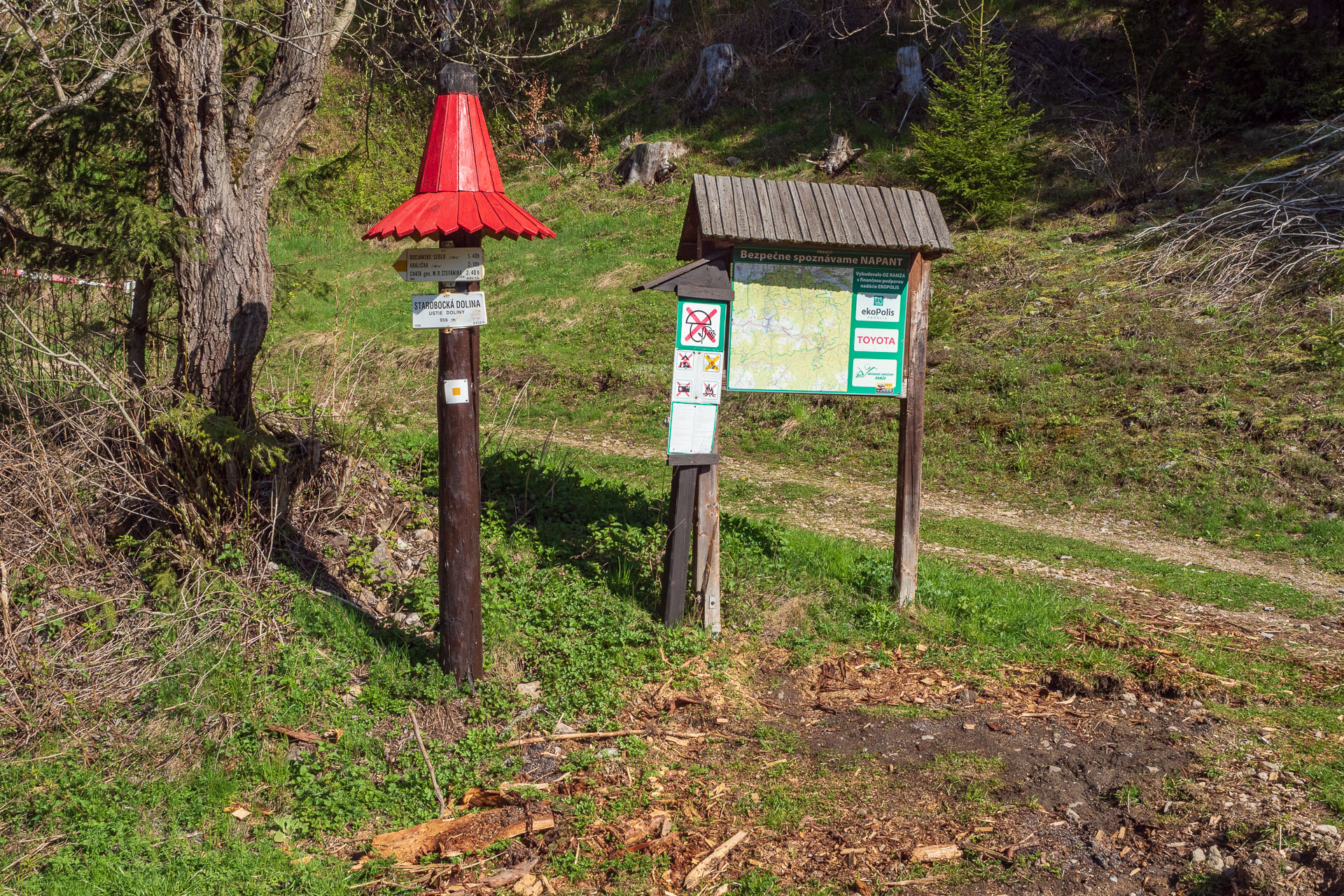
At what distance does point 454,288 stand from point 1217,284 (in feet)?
37.2

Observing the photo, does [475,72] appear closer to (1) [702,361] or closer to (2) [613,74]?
(1) [702,361]

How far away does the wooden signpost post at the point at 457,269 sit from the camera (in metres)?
4.59

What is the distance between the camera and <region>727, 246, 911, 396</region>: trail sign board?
603 centimetres

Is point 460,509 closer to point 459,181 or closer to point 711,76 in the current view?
point 459,181

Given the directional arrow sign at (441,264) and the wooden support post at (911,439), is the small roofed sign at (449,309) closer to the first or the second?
the directional arrow sign at (441,264)

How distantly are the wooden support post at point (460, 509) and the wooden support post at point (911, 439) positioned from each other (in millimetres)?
2941

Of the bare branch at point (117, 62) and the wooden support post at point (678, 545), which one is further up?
the bare branch at point (117, 62)

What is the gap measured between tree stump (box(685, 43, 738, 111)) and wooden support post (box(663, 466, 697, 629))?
19.6 metres

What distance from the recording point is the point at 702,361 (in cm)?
592

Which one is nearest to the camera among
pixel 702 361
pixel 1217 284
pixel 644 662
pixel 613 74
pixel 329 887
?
pixel 329 887

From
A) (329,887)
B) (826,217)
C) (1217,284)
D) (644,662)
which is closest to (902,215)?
(826,217)

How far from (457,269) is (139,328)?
318 centimetres

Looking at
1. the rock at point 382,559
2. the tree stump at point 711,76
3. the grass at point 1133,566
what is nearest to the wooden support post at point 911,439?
the grass at point 1133,566

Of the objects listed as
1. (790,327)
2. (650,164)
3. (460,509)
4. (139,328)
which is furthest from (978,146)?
(460,509)
